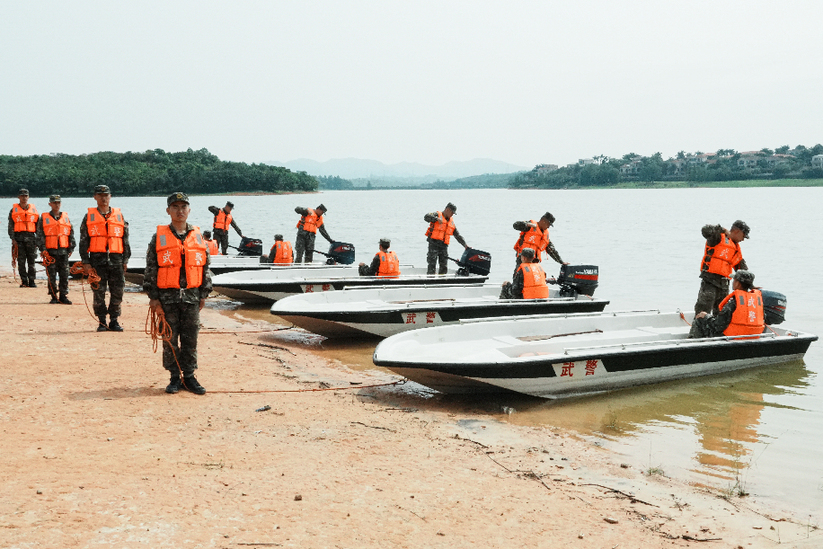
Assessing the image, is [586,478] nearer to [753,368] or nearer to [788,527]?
[788,527]

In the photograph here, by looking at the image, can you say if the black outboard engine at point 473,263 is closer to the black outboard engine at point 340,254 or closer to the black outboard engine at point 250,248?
the black outboard engine at point 340,254

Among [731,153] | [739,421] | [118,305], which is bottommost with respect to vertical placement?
[739,421]

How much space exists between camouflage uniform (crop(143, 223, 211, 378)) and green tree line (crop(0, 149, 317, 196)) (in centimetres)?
7961

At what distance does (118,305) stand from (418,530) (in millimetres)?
7272

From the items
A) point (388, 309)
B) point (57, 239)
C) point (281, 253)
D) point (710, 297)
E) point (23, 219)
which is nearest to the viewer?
point (710, 297)

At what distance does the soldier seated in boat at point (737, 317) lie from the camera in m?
8.66

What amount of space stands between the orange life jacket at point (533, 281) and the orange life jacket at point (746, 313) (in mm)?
2738

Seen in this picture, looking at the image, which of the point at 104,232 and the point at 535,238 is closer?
the point at 104,232

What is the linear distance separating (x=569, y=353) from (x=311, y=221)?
35.4 ft

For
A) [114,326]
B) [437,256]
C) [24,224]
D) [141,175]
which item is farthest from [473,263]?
[141,175]

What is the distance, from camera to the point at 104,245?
940 centimetres

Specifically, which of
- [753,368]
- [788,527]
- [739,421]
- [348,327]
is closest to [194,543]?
[788,527]

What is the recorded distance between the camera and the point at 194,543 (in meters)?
3.66

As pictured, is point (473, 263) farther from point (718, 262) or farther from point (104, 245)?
point (104, 245)
